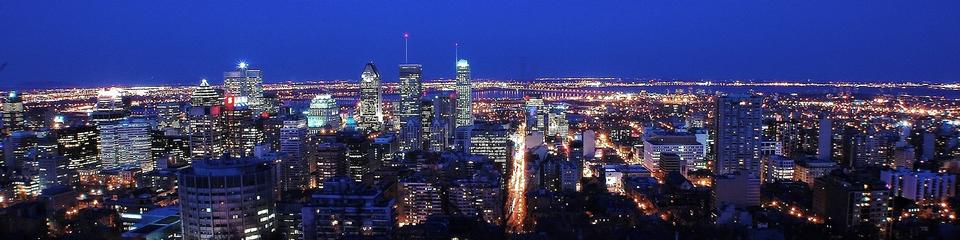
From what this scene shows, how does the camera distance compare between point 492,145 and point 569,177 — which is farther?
point 492,145

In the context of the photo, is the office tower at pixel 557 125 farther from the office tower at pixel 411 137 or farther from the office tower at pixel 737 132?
the office tower at pixel 737 132

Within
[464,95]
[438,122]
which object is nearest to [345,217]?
[438,122]

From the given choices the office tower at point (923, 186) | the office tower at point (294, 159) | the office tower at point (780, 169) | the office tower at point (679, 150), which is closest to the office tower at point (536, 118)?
the office tower at point (679, 150)

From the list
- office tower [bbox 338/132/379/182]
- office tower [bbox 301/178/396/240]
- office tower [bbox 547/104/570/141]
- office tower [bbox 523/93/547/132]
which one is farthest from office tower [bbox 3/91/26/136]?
office tower [bbox 547/104/570/141]

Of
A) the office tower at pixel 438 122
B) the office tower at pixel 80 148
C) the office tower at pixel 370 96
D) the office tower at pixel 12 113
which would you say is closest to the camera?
the office tower at pixel 80 148

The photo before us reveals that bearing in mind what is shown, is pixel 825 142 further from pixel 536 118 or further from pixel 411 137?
pixel 411 137

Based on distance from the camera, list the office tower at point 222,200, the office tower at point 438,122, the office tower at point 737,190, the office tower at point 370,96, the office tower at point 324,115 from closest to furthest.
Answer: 1. the office tower at point 222,200
2. the office tower at point 737,190
3. the office tower at point 438,122
4. the office tower at point 324,115
5. the office tower at point 370,96
